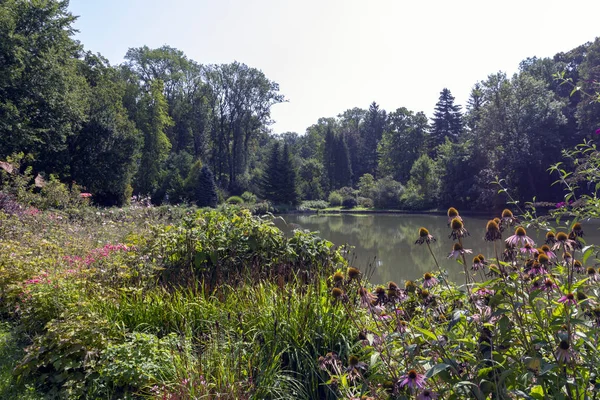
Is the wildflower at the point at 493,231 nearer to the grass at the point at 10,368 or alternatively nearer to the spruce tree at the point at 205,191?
the grass at the point at 10,368

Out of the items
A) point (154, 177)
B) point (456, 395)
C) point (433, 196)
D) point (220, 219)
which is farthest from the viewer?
point (433, 196)

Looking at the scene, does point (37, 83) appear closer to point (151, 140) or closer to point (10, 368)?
point (151, 140)

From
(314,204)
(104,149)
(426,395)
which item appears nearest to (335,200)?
(314,204)

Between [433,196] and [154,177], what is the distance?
797 inches

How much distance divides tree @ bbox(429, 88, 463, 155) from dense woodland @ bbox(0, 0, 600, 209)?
0.11 meters

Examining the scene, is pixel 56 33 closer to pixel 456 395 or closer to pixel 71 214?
pixel 71 214

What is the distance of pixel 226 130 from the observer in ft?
139

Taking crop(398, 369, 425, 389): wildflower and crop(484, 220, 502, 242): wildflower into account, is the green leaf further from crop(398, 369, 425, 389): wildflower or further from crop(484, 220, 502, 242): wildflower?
crop(484, 220, 502, 242): wildflower

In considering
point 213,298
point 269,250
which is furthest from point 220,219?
point 213,298

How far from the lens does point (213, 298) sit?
3.31 m

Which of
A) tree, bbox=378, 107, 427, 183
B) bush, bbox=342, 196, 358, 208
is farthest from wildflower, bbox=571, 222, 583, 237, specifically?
tree, bbox=378, 107, 427, 183

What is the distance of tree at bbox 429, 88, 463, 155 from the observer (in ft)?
141

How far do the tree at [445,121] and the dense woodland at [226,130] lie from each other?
0.36 feet

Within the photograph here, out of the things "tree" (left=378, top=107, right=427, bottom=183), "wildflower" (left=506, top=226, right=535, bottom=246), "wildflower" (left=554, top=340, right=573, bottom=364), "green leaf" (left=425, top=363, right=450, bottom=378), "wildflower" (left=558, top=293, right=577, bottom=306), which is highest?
"tree" (left=378, top=107, right=427, bottom=183)
